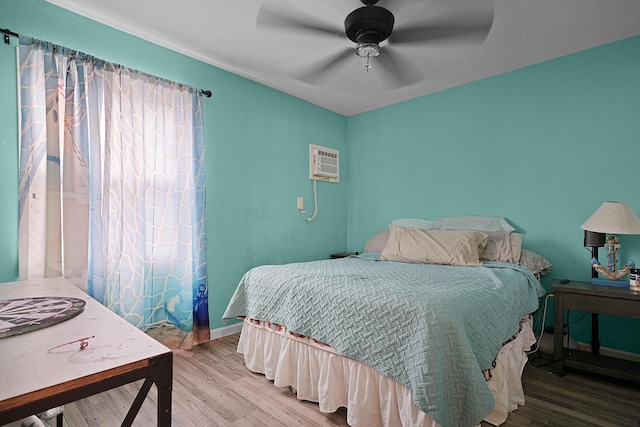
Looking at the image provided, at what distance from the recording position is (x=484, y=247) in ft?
8.93

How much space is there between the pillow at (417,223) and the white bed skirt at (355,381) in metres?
1.29

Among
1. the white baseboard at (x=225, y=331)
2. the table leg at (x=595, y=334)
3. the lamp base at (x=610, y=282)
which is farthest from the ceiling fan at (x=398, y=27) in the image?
the white baseboard at (x=225, y=331)

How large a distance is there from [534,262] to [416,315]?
167 centimetres

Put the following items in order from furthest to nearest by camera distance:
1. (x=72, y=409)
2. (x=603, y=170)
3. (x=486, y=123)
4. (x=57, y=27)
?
1. (x=486, y=123)
2. (x=603, y=170)
3. (x=57, y=27)
4. (x=72, y=409)

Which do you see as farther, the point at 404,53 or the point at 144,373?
the point at 404,53

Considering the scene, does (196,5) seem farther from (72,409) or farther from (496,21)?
(72,409)

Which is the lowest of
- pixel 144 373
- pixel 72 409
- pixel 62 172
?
pixel 72 409

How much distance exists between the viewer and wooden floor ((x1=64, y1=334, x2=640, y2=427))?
1.70 m

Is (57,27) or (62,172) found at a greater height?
(57,27)

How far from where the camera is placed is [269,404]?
6.15 feet

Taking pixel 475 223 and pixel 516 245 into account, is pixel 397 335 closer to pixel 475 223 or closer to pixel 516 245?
pixel 516 245

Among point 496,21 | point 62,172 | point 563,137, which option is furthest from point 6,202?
point 563,137

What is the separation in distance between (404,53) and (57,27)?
2180 mm

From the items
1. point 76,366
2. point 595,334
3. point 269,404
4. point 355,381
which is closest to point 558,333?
point 595,334
